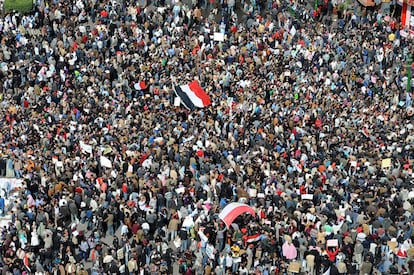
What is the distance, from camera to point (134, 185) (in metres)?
39.2

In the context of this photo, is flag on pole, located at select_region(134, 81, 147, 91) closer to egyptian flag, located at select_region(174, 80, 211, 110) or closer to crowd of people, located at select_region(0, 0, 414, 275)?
crowd of people, located at select_region(0, 0, 414, 275)

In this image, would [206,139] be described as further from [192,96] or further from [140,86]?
[140,86]

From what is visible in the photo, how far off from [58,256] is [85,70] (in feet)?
49.2

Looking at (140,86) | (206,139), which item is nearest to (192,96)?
(140,86)

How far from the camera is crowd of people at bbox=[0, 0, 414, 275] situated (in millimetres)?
36062

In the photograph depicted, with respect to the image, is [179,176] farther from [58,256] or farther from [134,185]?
[58,256]

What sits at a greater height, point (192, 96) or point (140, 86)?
point (140, 86)

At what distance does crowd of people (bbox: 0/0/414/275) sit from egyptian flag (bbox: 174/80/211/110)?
0.37m

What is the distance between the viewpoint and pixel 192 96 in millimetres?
46156

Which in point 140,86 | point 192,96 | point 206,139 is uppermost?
point 140,86

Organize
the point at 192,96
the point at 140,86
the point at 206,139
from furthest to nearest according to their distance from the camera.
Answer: the point at 140,86, the point at 192,96, the point at 206,139

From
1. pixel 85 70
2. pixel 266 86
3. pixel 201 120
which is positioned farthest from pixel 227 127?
pixel 85 70

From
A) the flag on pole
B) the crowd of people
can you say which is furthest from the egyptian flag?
the flag on pole

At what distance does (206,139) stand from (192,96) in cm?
404
